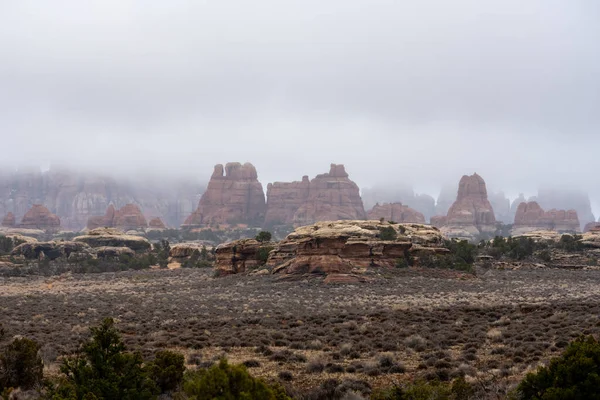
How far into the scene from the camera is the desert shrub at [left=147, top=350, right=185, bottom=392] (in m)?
11.2

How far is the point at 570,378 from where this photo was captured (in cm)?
784

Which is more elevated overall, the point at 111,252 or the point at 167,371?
the point at 167,371

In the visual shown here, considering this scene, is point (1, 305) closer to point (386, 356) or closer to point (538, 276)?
point (386, 356)

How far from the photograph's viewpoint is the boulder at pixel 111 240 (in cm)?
10194

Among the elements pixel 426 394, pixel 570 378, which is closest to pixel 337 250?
pixel 426 394

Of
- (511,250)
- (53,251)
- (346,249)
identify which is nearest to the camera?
(346,249)

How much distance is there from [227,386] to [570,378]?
5.56 meters

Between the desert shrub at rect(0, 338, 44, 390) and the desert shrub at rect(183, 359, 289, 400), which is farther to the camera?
the desert shrub at rect(0, 338, 44, 390)

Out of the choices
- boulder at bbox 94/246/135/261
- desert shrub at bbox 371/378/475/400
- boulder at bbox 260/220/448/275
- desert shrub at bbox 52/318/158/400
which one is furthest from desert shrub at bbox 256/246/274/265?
desert shrub at bbox 371/378/475/400

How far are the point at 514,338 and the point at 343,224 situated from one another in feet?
147

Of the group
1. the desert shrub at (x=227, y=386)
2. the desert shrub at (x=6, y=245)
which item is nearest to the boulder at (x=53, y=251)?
the desert shrub at (x=6, y=245)

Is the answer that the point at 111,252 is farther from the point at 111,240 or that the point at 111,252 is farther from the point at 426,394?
the point at 426,394

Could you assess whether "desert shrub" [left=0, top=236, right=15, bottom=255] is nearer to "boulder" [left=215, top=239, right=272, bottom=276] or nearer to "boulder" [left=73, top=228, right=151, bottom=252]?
"boulder" [left=73, top=228, right=151, bottom=252]

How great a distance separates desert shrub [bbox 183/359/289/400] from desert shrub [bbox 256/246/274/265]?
173ft
